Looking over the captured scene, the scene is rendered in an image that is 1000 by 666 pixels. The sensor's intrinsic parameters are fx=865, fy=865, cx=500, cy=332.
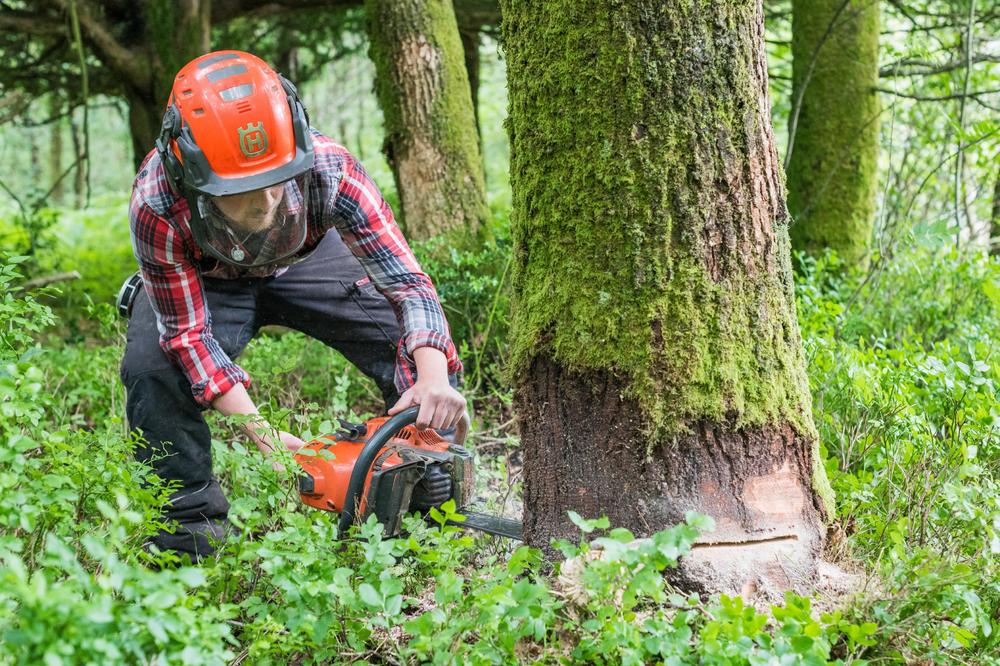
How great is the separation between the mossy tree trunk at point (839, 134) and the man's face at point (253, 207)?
4309 millimetres

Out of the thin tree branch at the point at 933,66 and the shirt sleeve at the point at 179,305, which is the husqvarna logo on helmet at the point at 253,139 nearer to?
the shirt sleeve at the point at 179,305

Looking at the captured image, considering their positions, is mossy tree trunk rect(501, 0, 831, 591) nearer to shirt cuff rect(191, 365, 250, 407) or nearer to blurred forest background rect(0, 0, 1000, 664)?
blurred forest background rect(0, 0, 1000, 664)

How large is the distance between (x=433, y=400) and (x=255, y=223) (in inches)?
35.1

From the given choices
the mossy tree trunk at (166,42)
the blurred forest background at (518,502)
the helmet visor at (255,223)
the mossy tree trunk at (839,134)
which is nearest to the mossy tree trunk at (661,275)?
the blurred forest background at (518,502)

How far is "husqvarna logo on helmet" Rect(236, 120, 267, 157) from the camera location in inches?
110

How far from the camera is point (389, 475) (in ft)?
9.39

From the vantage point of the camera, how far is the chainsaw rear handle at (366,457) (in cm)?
276

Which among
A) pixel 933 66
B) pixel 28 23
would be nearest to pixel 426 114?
pixel 933 66

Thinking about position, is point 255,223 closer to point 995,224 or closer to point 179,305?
point 179,305

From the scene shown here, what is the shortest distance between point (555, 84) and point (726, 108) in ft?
1.51

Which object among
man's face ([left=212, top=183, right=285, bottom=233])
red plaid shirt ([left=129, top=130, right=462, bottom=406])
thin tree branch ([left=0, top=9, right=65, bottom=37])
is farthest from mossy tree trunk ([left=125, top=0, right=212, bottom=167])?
man's face ([left=212, top=183, right=285, bottom=233])

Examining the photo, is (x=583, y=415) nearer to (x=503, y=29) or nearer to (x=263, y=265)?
(x=503, y=29)

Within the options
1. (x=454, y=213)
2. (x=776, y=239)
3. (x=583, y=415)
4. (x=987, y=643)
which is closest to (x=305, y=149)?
(x=583, y=415)

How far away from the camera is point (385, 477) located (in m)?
2.86
